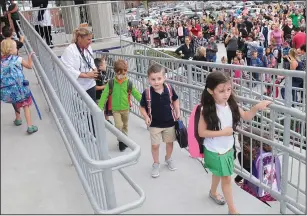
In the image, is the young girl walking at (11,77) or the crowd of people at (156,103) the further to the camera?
the young girl walking at (11,77)

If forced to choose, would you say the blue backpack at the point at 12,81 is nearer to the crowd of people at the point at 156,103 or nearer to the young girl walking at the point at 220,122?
the crowd of people at the point at 156,103

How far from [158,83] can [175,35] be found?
22.5 meters

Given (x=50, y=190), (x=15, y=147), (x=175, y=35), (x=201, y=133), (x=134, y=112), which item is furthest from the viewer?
(x=175, y=35)

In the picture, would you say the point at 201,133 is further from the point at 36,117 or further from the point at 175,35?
the point at 175,35

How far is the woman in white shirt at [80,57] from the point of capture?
4520 millimetres

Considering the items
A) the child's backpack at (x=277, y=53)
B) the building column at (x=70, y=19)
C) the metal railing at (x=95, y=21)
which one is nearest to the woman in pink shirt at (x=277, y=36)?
the child's backpack at (x=277, y=53)

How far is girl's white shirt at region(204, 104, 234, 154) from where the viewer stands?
3223 mm

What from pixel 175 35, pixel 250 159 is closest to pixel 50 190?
pixel 250 159

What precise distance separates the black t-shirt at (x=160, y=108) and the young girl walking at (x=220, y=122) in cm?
81

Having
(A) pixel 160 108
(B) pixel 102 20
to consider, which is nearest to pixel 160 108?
(A) pixel 160 108

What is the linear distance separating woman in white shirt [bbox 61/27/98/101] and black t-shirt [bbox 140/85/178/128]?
955 mm

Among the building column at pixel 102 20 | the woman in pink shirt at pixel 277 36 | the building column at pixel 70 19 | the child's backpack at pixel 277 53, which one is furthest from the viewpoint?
the woman in pink shirt at pixel 277 36

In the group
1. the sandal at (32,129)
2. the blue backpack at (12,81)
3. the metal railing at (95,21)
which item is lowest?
the sandal at (32,129)

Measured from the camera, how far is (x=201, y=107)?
3268 millimetres
